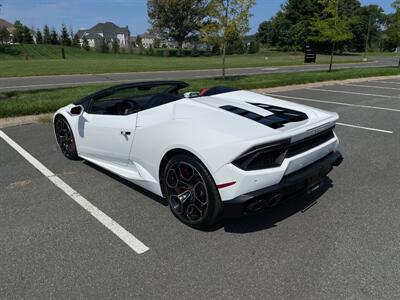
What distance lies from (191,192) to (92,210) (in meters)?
1.15

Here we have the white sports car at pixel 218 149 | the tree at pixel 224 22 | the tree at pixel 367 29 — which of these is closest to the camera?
the white sports car at pixel 218 149

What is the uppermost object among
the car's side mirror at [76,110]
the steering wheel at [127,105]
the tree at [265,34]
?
the tree at [265,34]

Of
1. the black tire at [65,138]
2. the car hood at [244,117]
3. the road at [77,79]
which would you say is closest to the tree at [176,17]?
the road at [77,79]

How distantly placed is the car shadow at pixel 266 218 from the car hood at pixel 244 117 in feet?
2.01

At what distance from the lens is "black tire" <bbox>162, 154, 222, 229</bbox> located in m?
2.62

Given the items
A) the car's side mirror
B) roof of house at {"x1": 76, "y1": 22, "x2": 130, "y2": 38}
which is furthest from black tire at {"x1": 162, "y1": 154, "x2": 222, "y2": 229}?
roof of house at {"x1": 76, "y1": 22, "x2": 130, "y2": 38}

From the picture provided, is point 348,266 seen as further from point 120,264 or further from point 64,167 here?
point 64,167

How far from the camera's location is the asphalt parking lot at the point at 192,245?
2.24m

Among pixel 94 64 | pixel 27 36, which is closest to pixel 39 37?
pixel 27 36

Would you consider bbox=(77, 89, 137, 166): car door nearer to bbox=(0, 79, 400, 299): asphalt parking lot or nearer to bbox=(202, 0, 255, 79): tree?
bbox=(0, 79, 400, 299): asphalt parking lot

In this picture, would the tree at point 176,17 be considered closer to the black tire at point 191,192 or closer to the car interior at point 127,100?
the car interior at point 127,100

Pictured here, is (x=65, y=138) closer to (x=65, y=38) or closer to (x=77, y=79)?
(x=77, y=79)

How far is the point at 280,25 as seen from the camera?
2596 inches

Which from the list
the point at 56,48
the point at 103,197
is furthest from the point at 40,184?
the point at 56,48
